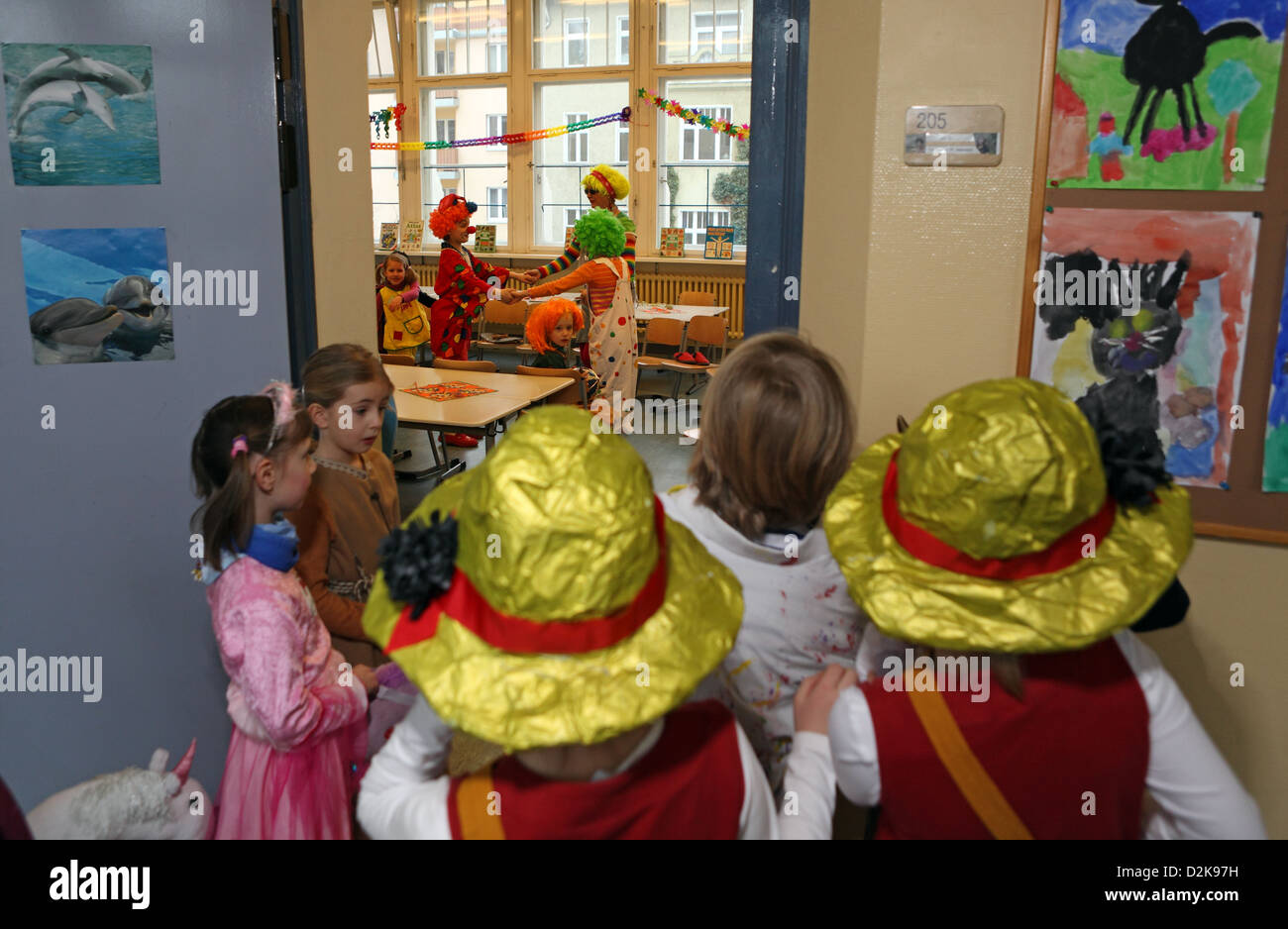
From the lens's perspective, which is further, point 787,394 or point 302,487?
point 302,487

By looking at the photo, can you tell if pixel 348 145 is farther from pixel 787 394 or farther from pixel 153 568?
pixel 787 394

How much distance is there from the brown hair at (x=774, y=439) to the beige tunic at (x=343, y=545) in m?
0.98

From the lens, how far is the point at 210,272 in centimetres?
223

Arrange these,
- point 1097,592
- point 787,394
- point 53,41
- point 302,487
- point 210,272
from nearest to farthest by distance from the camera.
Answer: point 1097,592
point 787,394
point 302,487
point 53,41
point 210,272

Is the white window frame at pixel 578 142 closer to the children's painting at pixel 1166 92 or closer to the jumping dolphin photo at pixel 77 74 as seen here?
the jumping dolphin photo at pixel 77 74

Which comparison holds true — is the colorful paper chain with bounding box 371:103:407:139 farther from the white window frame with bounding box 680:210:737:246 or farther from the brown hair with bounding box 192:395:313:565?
the brown hair with bounding box 192:395:313:565

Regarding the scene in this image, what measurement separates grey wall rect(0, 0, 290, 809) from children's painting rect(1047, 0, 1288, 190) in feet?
5.58

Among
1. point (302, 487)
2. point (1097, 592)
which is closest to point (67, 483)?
point (302, 487)

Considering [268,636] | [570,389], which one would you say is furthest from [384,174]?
[268,636]

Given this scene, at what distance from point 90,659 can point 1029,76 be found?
95.1 inches

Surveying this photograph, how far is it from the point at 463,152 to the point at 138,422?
9.94 meters

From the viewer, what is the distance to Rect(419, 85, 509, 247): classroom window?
442 inches

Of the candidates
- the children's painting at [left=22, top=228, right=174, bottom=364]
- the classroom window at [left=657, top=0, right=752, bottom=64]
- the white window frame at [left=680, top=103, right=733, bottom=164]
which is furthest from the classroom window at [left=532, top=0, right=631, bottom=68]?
the children's painting at [left=22, top=228, right=174, bottom=364]

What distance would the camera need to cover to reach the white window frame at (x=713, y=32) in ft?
33.2
